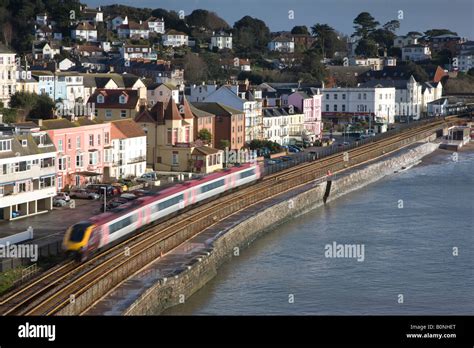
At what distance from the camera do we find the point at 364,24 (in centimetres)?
11469

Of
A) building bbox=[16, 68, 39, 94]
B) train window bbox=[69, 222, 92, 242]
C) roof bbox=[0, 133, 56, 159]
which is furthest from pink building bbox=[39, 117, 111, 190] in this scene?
building bbox=[16, 68, 39, 94]

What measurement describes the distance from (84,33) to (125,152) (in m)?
53.4

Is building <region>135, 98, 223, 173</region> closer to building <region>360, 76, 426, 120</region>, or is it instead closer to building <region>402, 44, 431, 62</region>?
building <region>360, 76, 426, 120</region>

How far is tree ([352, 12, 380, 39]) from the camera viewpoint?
114312mm

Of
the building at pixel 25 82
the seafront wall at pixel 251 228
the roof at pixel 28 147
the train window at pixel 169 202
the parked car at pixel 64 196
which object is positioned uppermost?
the building at pixel 25 82

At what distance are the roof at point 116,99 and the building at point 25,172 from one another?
37.7 ft

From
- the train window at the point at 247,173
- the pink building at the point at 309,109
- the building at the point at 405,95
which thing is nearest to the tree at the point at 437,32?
the building at the point at 405,95

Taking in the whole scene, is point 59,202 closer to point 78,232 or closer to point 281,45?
point 78,232

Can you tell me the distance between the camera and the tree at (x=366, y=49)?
105m

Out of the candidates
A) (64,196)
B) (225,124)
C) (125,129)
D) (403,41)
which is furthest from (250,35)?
(64,196)

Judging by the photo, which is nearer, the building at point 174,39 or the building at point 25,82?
the building at point 25,82

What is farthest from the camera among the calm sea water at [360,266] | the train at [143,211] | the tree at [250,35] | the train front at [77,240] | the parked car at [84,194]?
the tree at [250,35]

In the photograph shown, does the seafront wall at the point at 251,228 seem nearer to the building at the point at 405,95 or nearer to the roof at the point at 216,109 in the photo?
the roof at the point at 216,109

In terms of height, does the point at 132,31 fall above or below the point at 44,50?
above
